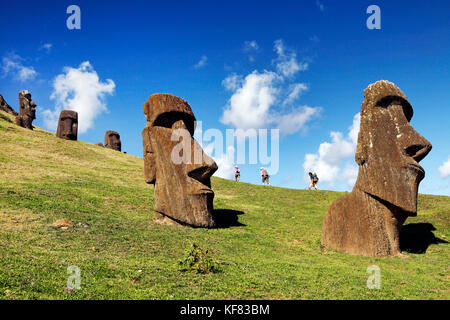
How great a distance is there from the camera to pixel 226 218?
1658 cm

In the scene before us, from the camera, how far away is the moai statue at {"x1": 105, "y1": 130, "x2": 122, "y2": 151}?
49.5m

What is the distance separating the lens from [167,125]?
14500 millimetres

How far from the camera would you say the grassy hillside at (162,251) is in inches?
263

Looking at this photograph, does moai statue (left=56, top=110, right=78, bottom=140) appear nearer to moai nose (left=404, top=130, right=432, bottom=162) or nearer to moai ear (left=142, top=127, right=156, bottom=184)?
moai ear (left=142, top=127, right=156, bottom=184)

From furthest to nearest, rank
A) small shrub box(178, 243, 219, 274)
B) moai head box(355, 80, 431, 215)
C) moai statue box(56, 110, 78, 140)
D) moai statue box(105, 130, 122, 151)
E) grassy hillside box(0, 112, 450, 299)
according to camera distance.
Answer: moai statue box(105, 130, 122, 151) < moai statue box(56, 110, 78, 140) < moai head box(355, 80, 431, 215) < small shrub box(178, 243, 219, 274) < grassy hillside box(0, 112, 450, 299)

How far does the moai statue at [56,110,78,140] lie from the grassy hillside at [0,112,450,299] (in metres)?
16.0

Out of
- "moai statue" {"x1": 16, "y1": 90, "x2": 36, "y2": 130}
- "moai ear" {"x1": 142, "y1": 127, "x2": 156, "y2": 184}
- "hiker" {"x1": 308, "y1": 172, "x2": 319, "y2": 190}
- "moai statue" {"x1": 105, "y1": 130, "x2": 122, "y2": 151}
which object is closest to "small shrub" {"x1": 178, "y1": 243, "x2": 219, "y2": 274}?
"moai ear" {"x1": 142, "y1": 127, "x2": 156, "y2": 184}

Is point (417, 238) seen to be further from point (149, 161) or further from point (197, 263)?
point (149, 161)

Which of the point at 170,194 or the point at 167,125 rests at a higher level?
the point at 167,125
